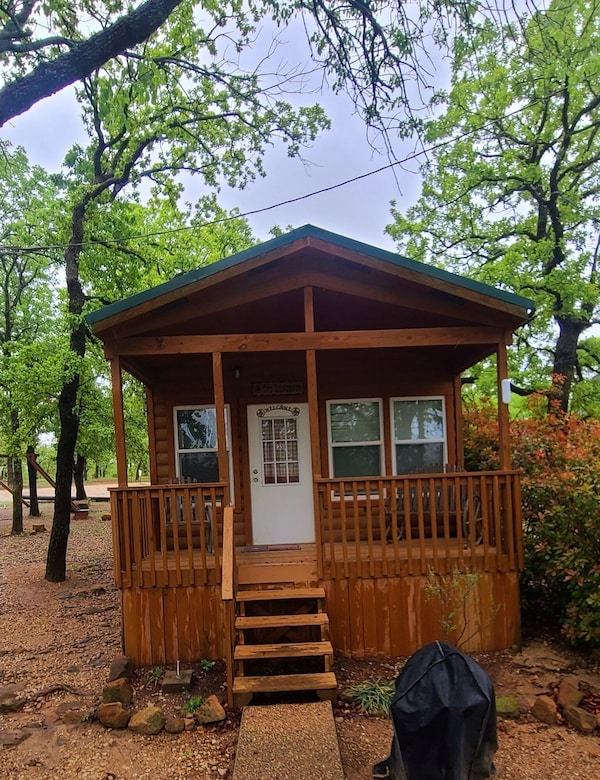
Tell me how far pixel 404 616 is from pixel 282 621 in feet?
4.29

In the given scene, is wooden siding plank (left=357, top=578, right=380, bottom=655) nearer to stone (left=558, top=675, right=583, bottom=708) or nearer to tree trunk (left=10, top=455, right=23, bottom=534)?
stone (left=558, top=675, right=583, bottom=708)

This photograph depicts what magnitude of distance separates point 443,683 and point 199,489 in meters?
3.18

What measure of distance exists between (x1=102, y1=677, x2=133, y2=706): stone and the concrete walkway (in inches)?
47.1

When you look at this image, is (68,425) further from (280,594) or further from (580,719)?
(580,719)

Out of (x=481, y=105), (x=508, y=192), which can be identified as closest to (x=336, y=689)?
(x=508, y=192)

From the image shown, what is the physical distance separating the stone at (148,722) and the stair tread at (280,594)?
3.93ft

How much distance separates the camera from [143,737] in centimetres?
392

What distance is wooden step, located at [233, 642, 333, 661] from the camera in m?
4.37

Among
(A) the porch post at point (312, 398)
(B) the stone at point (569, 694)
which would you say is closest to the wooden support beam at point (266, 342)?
(A) the porch post at point (312, 398)

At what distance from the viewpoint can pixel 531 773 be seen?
10.9ft

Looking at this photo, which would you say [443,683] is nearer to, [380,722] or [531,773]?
[531,773]

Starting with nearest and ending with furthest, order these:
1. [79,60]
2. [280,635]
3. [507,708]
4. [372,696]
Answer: [79,60], [507,708], [372,696], [280,635]

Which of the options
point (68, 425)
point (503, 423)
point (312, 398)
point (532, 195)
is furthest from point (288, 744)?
point (532, 195)

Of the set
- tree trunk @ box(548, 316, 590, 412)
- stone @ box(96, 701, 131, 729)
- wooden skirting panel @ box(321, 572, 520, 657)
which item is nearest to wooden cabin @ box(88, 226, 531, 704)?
wooden skirting panel @ box(321, 572, 520, 657)
